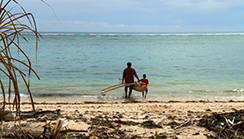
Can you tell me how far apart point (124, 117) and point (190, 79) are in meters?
11.6

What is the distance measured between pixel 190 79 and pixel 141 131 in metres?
12.5

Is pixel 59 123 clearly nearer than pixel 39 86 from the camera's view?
Yes

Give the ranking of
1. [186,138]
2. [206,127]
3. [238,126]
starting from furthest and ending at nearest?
1. [206,127]
2. [186,138]
3. [238,126]

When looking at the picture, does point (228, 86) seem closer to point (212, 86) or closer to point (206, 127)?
point (212, 86)

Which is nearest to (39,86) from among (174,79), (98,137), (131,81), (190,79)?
(131,81)

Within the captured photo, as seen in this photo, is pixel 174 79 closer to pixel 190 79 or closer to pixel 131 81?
pixel 190 79

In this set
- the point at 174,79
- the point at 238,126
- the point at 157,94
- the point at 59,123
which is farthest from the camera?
the point at 174,79

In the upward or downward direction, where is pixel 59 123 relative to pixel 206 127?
upward

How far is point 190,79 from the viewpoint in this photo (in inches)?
652

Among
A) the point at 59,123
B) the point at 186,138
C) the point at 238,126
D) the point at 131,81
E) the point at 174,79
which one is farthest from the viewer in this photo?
the point at 174,79

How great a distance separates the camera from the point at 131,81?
10945 mm

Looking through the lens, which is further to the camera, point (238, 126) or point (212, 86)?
point (212, 86)

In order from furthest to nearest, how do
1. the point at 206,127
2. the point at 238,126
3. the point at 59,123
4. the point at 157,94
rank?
the point at 157,94
the point at 206,127
the point at 238,126
the point at 59,123

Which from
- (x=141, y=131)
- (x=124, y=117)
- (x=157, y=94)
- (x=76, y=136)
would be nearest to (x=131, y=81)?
(x=157, y=94)
